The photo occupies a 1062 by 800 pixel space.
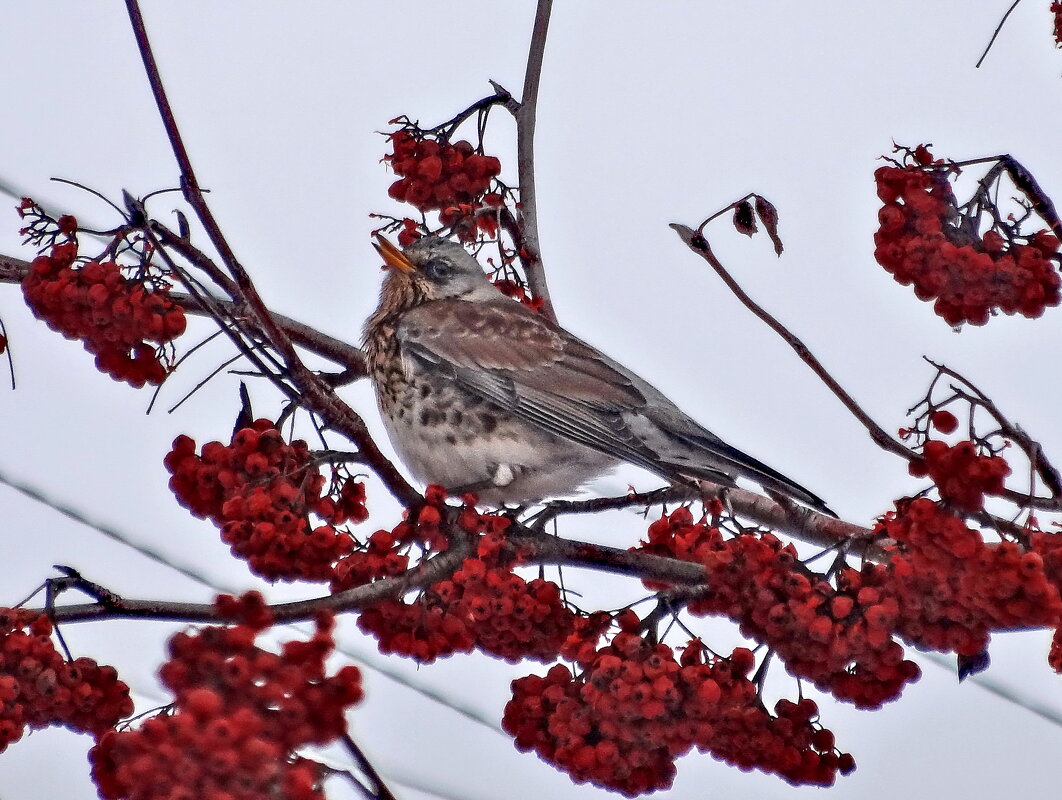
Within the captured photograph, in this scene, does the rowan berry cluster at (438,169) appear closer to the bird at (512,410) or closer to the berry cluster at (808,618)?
the bird at (512,410)

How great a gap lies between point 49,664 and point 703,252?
620 millimetres

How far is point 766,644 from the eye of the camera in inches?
40.8

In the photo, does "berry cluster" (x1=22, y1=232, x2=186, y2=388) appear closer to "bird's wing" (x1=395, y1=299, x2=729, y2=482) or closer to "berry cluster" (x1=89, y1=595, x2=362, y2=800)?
"berry cluster" (x1=89, y1=595, x2=362, y2=800)

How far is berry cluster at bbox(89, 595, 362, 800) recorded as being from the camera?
700 mm

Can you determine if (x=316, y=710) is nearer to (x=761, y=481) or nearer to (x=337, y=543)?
(x=337, y=543)

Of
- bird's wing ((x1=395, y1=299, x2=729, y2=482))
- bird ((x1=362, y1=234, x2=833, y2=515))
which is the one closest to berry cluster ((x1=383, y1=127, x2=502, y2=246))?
bird ((x1=362, y1=234, x2=833, y2=515))

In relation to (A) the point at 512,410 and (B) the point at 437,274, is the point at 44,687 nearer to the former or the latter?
(A) the point at 512,410

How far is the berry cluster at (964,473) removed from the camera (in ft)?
3.00

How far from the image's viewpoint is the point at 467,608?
3.62ft

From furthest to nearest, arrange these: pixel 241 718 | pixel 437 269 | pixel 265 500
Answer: pixel 437 269 < pixel 265 500 < pixel 241 718

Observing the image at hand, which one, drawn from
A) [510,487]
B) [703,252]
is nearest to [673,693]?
[703,252]

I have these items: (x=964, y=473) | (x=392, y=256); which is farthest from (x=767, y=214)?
(x=392, y=256)

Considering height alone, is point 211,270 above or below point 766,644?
above

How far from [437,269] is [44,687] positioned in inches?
45.1
